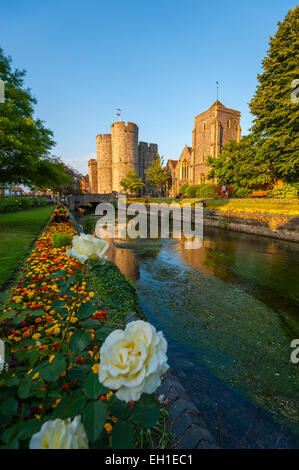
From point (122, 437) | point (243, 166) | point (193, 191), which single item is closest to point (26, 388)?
point (122, 437)

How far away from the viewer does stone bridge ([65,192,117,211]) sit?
34750mm

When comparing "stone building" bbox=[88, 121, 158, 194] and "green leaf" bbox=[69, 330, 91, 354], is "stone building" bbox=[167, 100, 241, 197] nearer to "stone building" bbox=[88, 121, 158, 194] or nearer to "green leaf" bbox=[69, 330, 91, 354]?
"stone building" bbox=[88, 121, 158, 194]

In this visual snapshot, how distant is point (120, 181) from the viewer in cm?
4550

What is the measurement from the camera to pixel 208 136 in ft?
134

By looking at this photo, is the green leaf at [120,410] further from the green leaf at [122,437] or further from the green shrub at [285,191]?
the green shrub at [285,191]

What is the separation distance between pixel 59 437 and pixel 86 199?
37802mm

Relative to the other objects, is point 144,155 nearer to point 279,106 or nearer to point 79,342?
point 279,106

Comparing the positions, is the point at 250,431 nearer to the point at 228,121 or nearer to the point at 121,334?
the point at 121,334

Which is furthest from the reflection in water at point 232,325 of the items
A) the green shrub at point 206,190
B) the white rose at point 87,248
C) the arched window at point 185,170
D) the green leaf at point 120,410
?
the arched window at point 185,170

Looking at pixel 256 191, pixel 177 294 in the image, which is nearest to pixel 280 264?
pixel 177 294

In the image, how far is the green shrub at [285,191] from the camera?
1612 cm

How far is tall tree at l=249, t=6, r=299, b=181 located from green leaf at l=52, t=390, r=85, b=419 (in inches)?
717

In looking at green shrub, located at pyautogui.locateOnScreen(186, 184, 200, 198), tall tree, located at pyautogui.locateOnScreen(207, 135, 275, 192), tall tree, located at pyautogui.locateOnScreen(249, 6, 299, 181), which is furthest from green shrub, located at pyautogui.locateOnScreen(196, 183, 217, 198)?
tall tree, located at pyautogui.locateOnScreen(249, 6, 299, 181)

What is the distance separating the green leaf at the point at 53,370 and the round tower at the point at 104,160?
5235 cm
